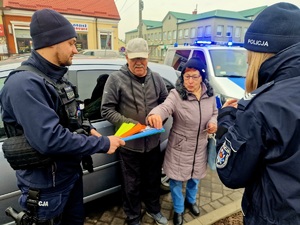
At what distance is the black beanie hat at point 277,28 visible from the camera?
1043mm

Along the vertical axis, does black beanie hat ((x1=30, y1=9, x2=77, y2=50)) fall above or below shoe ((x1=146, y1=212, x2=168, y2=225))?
above

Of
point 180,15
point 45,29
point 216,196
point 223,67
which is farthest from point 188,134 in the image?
point 180,15

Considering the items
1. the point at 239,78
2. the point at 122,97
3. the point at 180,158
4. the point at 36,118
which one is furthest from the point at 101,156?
the point at 239,78

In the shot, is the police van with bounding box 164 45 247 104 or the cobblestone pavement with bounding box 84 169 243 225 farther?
the police van with bounding box 164 45 247 104

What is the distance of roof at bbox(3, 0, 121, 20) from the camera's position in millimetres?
16362

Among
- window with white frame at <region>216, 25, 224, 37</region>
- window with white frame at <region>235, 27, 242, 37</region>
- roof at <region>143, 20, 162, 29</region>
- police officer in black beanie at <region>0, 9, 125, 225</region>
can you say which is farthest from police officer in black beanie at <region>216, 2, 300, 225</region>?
roof at <region>143, 20, 162, 29</region>

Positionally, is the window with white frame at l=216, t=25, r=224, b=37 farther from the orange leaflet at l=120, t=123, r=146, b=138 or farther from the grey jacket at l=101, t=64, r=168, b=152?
the orange leaflet at l=120, t=123, r=146, b=138

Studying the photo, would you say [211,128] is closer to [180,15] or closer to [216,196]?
[216,196]

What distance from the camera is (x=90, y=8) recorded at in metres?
19.2

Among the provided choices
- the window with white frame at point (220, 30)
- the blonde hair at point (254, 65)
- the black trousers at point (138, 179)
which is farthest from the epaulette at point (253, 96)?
the window with white frame at point (220, 30)

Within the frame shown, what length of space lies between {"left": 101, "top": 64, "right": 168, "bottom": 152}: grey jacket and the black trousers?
122mm

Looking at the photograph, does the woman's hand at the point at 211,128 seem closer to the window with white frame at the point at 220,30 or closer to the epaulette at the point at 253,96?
the epaulette at the point at 253,96

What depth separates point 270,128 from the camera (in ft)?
3.09

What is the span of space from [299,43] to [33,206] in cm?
180
